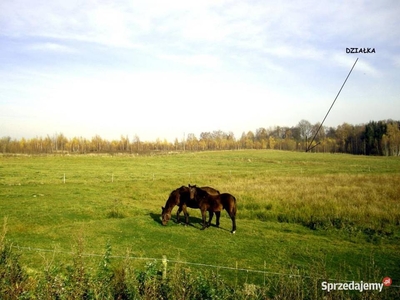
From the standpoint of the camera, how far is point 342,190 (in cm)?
2308

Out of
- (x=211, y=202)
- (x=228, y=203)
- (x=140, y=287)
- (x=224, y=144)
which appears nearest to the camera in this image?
(x=140, y=287)

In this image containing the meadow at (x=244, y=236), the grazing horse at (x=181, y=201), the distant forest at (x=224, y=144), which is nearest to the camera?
the meadow at (x=244, y=236)

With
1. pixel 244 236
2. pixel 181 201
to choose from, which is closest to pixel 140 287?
pixel 244 236

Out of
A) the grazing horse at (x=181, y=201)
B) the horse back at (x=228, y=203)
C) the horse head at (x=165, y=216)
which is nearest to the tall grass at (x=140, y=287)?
the horse back at (x=228, y=203)

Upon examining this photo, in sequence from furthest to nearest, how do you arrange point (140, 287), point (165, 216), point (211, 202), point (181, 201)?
point (181, 201), point (165, 216), point (211, 202), point (140, 287)

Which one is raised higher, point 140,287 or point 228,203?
point 228,203

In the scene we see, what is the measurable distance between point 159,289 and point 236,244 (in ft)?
20.2

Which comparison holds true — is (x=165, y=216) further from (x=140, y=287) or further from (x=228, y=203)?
(x=140, y=287)

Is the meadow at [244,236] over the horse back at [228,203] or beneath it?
beneath

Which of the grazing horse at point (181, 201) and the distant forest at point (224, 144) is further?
the distant forest at point (224, 144)

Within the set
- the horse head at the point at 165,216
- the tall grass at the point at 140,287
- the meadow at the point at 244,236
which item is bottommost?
the meadow at the point at 244,236

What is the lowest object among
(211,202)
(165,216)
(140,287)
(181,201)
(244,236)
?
(244,236)

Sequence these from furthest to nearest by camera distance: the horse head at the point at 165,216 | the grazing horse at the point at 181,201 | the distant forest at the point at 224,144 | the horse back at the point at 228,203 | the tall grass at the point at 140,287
A: the distant forest at the point at 224,144, the grazing horse at the point at 181,201, the horse head at the point at 165,216, the horse back at the point at 228,203, the tall grass at the point at 140,287

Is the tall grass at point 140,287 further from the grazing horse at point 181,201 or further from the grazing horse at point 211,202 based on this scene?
the grazing horse at point 181,201
